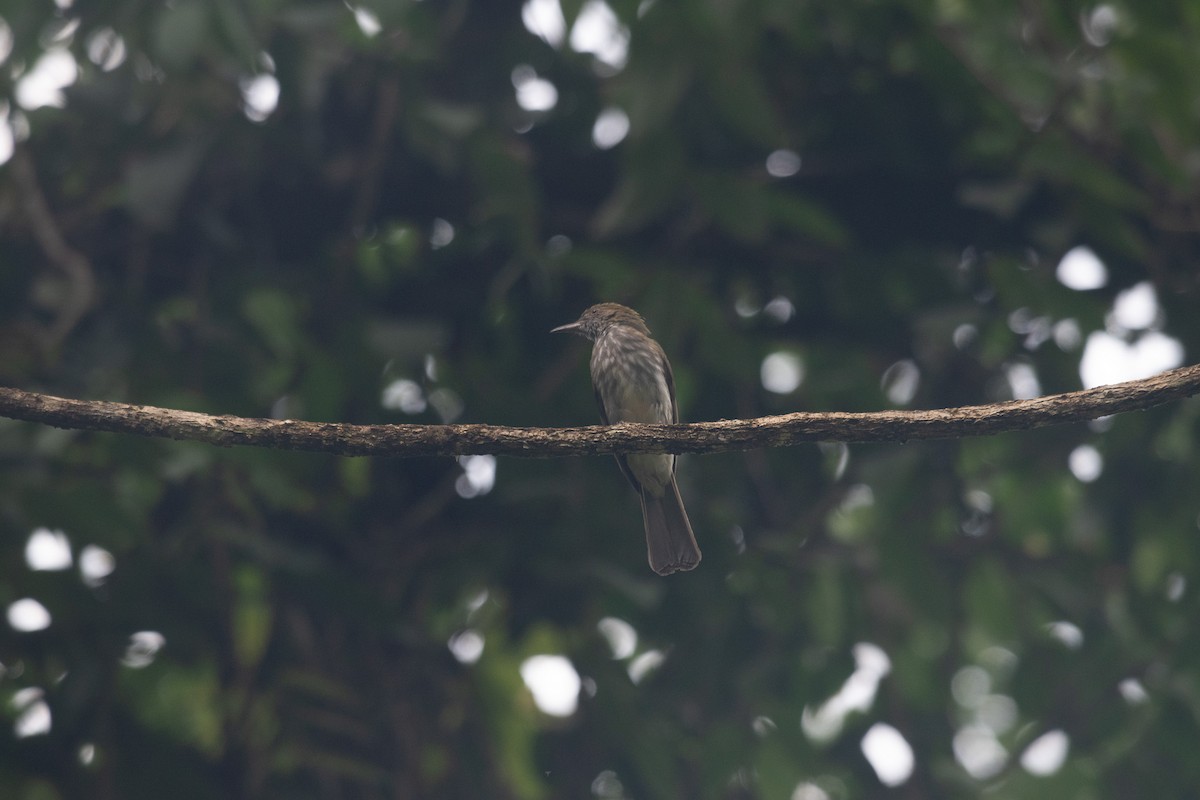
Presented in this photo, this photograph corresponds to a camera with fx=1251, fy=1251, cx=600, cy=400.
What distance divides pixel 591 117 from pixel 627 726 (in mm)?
2380

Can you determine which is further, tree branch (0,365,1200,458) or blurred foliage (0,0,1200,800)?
blurred foliage (0,0,1200,800)

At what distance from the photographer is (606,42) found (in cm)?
535

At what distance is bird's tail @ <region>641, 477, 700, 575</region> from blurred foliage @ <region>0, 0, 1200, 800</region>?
4.7 inches

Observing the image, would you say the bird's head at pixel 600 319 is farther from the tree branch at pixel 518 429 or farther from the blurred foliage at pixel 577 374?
the tree branch at pixel 518 429

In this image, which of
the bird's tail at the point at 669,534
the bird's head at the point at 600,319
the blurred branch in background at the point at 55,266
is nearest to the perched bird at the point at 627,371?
the bird's head at the point at 600,319

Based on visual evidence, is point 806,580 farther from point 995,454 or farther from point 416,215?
point 416,215

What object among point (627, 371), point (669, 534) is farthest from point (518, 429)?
point (627, 371)

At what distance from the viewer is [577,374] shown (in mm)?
4695

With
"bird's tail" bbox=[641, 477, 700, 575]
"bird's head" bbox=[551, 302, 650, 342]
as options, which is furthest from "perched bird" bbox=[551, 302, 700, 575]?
"bird's tail" bbox=[641, 477, 700, 575]

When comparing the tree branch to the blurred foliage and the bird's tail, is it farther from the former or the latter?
the bird's tail

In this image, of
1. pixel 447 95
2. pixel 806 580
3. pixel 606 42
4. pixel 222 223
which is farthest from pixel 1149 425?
pixel 222 223

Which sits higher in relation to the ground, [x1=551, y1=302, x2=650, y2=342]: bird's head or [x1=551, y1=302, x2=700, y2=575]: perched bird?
[x1=551, y1=302, x2=650, y2=342]: bird's head

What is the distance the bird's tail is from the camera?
421cm

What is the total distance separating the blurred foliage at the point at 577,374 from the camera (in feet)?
13.7
